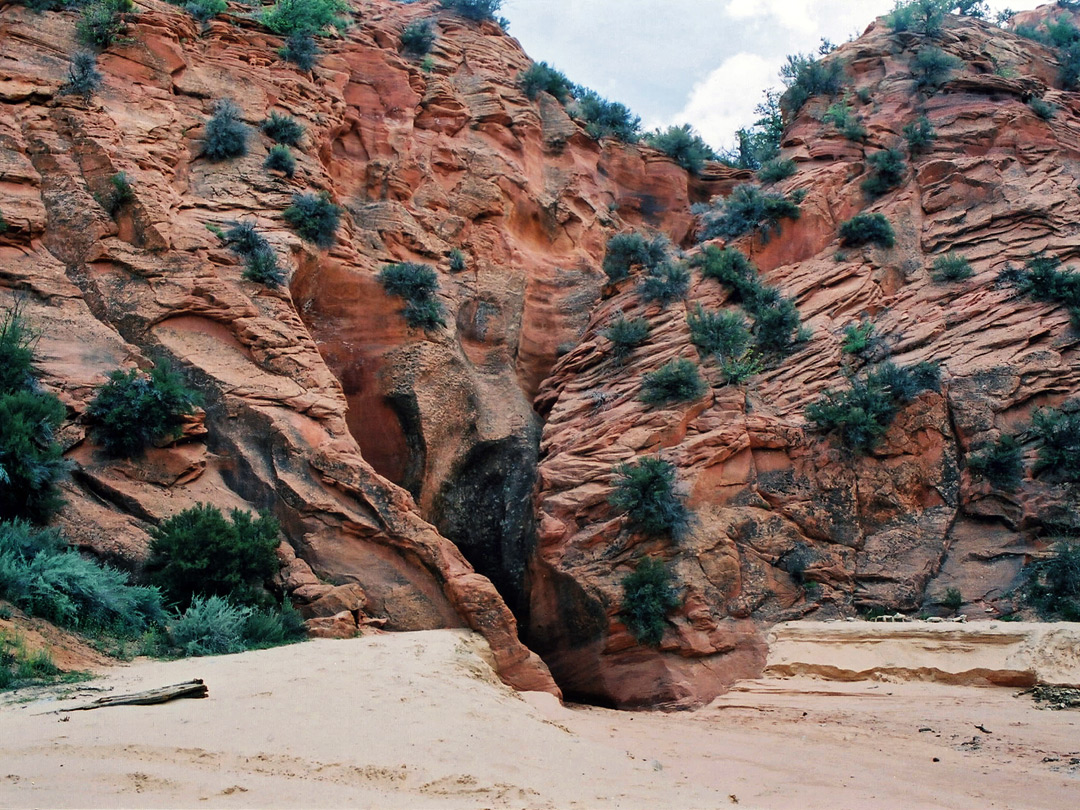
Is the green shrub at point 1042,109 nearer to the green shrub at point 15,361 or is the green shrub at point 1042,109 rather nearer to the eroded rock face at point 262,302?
the eroded rock face at point 262,302

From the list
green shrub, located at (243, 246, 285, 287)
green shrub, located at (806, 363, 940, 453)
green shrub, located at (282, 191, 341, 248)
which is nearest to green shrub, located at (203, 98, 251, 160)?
green shrub, located at (282, 191, 341, 248)

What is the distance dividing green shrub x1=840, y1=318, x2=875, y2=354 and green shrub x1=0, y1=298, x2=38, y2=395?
44.4ft

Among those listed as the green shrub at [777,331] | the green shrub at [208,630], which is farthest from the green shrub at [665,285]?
the green shrub at [208,630]

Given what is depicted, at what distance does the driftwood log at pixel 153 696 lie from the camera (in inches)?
224

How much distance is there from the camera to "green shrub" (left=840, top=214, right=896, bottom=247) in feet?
62.3

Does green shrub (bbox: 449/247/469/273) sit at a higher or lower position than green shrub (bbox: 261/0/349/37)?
lower

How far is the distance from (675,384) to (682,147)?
13411 mm

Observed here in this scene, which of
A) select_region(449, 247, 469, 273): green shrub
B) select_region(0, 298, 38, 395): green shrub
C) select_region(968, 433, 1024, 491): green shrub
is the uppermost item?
select_region(449, 247, 469, 273): green shrub

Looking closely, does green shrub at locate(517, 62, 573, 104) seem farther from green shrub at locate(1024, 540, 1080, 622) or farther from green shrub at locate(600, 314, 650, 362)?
green shrub at locate(1024, 540, 1080, 622)

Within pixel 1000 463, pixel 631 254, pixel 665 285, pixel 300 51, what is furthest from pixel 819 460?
pixel 300 51

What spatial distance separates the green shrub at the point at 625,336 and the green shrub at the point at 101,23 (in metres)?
11.4

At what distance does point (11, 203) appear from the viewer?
13.8 m

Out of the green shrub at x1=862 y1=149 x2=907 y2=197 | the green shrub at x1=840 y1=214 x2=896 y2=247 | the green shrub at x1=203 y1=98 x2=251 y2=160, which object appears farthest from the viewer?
the green shrub at x1=862 y1=149 x2=907 y2=197

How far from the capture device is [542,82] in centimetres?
2581
